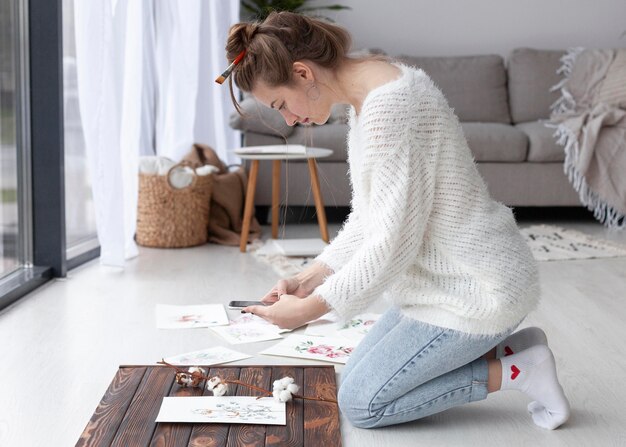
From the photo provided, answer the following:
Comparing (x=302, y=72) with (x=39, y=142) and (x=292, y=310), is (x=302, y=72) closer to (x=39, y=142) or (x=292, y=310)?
(x=292, y=310)

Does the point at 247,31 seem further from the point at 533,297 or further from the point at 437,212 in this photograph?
the point at 533,297

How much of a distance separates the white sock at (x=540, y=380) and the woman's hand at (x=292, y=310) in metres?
0.42

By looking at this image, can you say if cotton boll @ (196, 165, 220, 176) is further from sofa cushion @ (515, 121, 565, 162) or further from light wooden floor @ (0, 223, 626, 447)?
sofa cushion @ (515, 121, 565, 162)

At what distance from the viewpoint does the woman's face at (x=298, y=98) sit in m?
1.54

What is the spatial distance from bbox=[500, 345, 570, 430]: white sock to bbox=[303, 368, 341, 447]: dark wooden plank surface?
353 mm

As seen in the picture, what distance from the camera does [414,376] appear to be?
1.62m

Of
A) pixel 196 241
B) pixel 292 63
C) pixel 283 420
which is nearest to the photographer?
pixel 292 63

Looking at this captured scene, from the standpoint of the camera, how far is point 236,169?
4.24m

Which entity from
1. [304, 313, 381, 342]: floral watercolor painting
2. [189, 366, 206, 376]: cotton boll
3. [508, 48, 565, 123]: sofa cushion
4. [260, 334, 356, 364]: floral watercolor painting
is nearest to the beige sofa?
[508, 48, 565, 123]: sofa cushion

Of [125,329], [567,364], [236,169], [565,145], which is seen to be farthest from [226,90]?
[567,364]

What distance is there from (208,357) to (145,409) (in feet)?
1.24

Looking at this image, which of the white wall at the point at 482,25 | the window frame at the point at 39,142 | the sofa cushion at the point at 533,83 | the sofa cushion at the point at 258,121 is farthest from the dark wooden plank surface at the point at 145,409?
the white wall at the point at 482,25

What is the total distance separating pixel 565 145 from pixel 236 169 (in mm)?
1665

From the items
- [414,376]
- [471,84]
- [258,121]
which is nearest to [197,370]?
[414,376]
